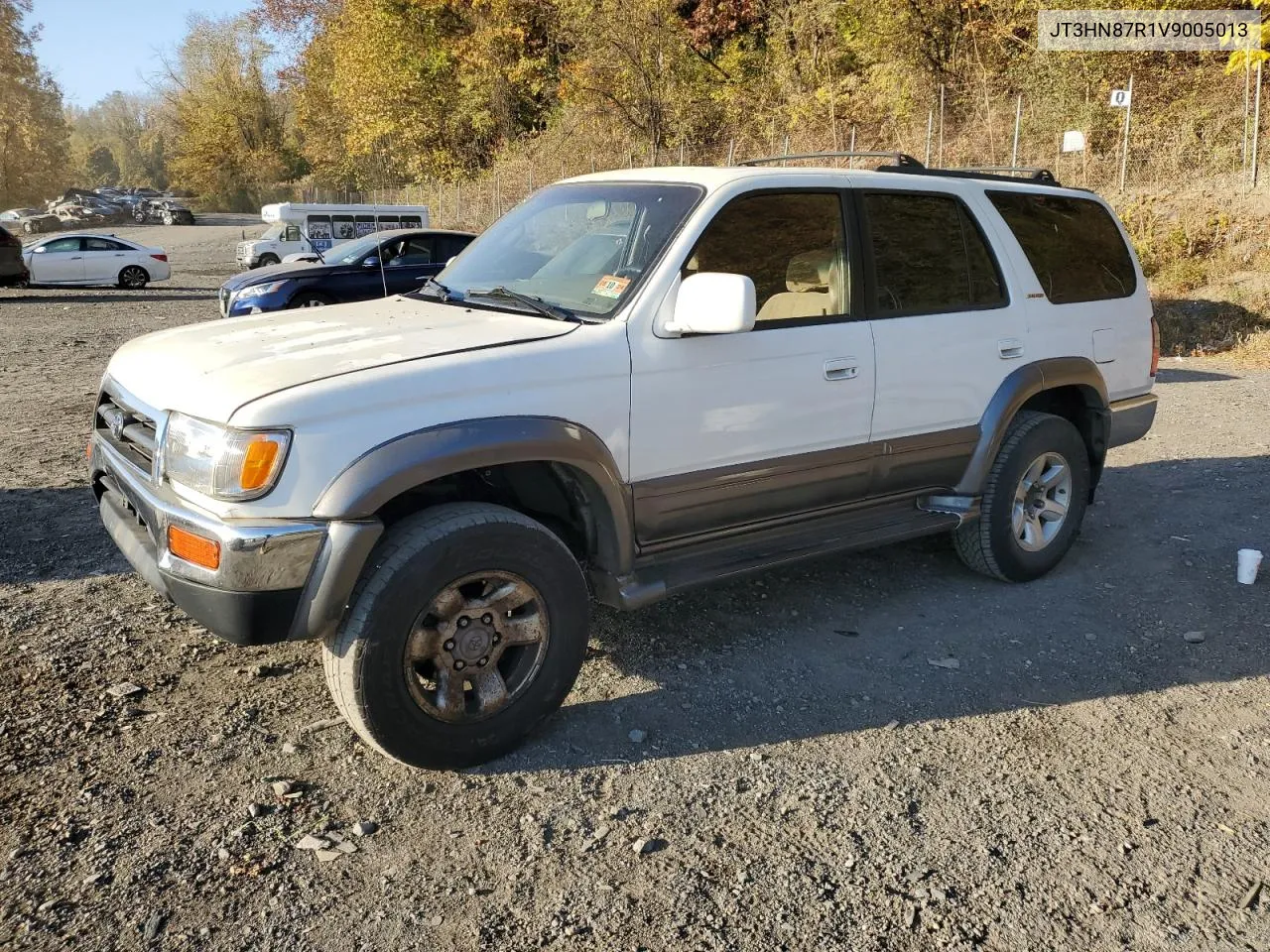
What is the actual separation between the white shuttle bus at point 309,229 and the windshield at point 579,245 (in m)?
22.7

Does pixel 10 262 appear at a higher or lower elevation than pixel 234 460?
higher

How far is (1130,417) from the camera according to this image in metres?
5.48

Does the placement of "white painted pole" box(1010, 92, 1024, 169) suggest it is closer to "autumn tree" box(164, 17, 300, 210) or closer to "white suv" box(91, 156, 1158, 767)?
"white suv" box(91, 156, 1158, 767)

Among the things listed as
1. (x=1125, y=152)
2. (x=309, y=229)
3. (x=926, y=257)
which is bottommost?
(x=926, y=257)

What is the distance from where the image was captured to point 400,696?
3213 millimetres

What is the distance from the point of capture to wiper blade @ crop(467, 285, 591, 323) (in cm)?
375

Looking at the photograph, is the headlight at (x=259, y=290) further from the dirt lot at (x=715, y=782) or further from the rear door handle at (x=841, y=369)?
the rear door handle at (x=841, y=369)

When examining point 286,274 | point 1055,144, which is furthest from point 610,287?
point 1055,144

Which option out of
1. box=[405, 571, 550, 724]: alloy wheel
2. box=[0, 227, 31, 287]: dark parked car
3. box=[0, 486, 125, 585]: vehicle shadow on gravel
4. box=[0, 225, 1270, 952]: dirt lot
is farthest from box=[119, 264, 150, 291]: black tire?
box=[405, 571, 550, 724]: alloy wheel

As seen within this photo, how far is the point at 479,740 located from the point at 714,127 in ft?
91.6

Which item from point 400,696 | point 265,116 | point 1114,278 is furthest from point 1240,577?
point 265,116

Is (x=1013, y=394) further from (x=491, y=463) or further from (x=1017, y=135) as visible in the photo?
(x=1017, y=135)

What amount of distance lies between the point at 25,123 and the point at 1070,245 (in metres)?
71.8

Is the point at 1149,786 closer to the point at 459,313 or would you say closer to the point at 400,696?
the point at 400,696
